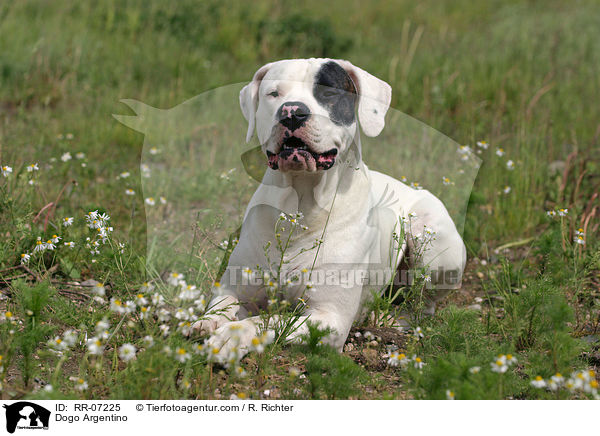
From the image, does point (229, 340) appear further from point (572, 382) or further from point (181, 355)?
point (572, 382)

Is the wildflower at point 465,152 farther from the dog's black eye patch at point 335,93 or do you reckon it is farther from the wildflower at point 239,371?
the wildflower at point 239,371

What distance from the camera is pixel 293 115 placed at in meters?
2.74

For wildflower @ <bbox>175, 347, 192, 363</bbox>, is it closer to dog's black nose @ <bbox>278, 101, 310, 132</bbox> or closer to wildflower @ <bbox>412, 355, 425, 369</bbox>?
wildflower @ <bbox>412, 355, 425, 369</bbox>

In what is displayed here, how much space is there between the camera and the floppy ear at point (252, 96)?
312cm

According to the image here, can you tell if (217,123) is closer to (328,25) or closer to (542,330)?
(542,330)

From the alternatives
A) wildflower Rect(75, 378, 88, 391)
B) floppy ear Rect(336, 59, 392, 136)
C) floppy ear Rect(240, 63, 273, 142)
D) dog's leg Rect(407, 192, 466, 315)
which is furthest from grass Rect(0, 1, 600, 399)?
floppy ear Rect(336, 59, 392, 136)

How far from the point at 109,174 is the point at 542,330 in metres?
3.40

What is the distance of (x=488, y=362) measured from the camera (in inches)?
95.3
